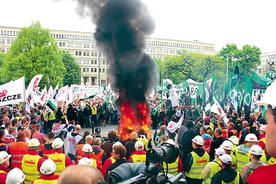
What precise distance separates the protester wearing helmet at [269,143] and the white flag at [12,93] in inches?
490

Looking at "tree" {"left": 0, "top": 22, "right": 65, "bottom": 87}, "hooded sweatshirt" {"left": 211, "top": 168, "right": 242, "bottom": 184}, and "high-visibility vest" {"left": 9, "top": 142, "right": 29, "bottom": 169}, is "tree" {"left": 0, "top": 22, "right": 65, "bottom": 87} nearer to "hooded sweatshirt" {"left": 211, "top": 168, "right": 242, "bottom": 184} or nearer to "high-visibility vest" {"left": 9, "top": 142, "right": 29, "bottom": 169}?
"high-visibility vest" {"left": 9, "top": 142, "right": 29, "bottom": 169}

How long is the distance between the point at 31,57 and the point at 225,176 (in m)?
55.0

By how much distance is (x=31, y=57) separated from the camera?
186 feet

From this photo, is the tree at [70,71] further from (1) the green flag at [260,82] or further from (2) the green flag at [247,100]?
(2) the green flag at [247,100]

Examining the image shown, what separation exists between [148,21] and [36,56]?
45279mm

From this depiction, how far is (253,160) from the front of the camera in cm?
614

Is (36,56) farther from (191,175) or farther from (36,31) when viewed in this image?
(191,175)

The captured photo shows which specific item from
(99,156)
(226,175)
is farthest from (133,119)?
(226,175)

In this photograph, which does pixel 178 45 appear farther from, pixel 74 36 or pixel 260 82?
pixel 260 82

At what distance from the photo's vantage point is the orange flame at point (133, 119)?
43.7ft

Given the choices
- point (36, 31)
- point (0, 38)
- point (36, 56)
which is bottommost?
point (36, 56)

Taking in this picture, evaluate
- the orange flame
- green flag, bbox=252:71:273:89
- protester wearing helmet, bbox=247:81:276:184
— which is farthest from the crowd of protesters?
green flag, bbox=252:71:273:89

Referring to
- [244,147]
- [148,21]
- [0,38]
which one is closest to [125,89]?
Result: [148,21]

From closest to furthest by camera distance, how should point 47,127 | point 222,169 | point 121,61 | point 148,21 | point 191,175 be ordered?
point 222,169
point 191,175
point 121,61
point 148,21
point 47,127
